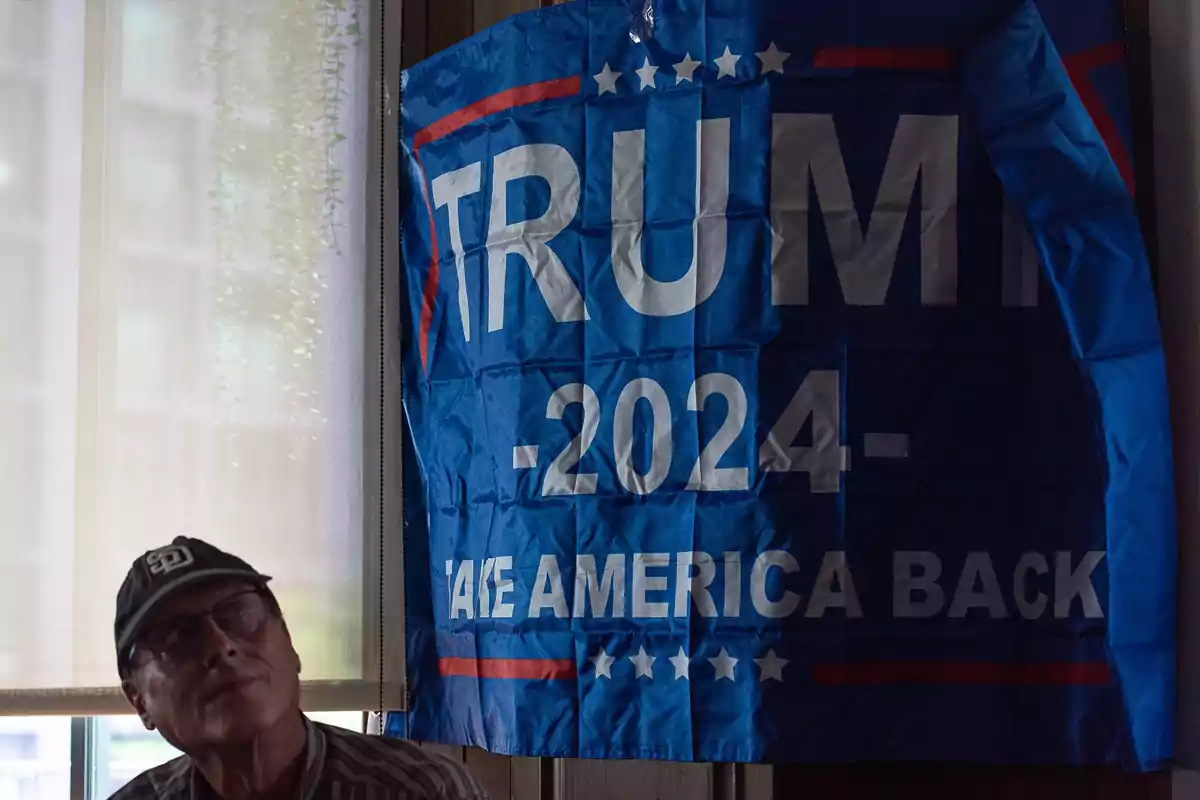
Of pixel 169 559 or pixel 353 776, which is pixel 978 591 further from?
pixel 169 559

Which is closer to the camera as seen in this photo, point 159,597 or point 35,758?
point 159,597

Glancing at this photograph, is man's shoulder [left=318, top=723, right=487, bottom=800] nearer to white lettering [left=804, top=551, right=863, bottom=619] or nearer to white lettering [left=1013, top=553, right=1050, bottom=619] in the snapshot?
white lettering [left=804, top=551, right=863, bottom=619]

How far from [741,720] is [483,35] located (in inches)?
37.1

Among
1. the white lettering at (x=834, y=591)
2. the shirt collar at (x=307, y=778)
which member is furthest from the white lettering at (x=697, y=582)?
the shirt collar at (x=307, y=778)

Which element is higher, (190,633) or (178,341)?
(178,341)

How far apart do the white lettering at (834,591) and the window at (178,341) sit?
64 centimetres

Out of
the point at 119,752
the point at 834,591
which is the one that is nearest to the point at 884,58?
the point at 834,591

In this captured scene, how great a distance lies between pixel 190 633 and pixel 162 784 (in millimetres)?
187

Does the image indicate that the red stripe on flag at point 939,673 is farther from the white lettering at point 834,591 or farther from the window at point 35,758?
the window at point 35,758

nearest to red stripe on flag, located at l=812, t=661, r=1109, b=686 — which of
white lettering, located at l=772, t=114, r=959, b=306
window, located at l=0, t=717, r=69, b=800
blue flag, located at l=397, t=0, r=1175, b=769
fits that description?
Answer: blue flag, located at l=397, t=0, r=1175, b=769

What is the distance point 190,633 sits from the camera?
129 centimetres

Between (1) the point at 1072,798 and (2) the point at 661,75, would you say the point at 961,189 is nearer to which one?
(2) the point at 661,75

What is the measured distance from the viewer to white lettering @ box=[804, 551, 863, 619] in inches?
58.8

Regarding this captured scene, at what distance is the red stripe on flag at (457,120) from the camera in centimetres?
169
